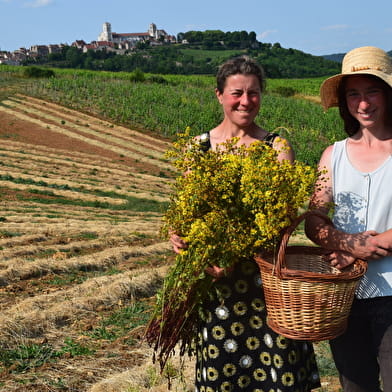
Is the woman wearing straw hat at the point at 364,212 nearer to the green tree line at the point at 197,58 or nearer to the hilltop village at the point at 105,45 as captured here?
the green tree line at the point at 197,58

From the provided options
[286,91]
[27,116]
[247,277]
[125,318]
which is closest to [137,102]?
[27,116]

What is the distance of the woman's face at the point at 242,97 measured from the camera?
2.26 metres

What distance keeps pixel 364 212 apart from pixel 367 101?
451 millimetres

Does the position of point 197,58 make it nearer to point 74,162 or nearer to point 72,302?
point 74,162

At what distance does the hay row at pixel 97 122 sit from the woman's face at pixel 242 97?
58.1ft

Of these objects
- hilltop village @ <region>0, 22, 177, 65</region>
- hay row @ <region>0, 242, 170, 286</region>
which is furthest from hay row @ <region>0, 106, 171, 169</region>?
hilltop village @ <region>0, 22, 177, 65</region>

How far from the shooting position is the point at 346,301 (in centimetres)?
184

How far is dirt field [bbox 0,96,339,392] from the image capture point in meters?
3.84

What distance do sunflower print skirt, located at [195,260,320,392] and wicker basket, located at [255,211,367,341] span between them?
0.96ft

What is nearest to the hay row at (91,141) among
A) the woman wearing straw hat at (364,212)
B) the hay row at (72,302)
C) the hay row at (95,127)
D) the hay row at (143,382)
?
the hay row at (95,127)

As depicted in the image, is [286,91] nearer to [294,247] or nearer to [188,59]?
[294,247]

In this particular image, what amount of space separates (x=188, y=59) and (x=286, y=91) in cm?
4728

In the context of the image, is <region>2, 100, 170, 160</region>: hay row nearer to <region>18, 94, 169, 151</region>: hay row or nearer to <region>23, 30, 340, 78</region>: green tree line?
<region>18, 94, 169, 151</region>: hay row

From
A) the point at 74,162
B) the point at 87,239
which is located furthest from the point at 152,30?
the point at 87,239
